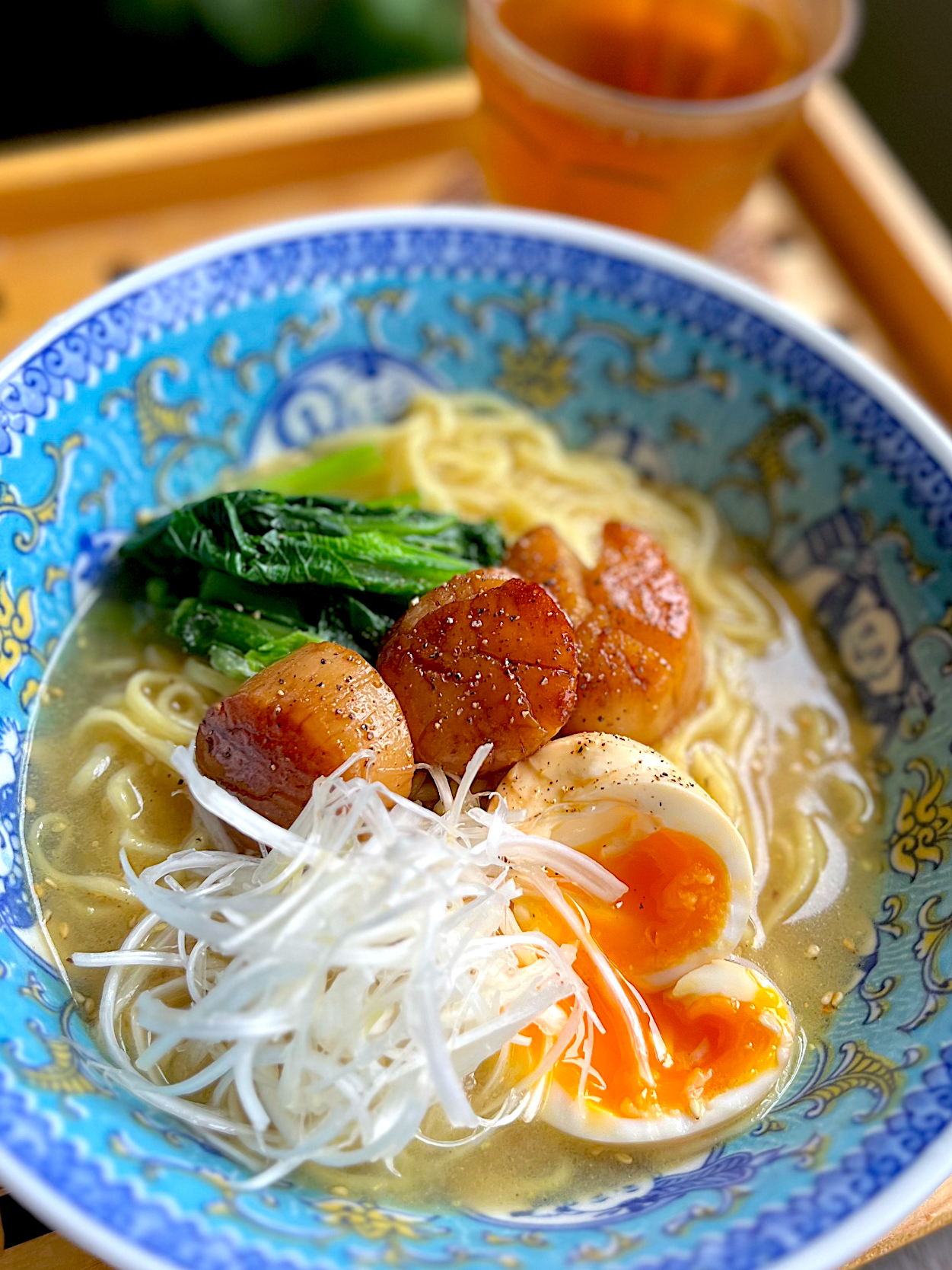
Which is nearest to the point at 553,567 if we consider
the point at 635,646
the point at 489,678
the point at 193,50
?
the point at 635,646

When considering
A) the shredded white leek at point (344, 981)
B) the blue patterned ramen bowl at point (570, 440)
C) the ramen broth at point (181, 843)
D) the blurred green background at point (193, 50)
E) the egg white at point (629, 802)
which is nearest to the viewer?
the blue patterned ramen bowl at point (570, 440)

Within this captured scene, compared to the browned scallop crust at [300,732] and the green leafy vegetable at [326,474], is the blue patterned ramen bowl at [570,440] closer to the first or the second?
the green leafy vegetable at [326,474]

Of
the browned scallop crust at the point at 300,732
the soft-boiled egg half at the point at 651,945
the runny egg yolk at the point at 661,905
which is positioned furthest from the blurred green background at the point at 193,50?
the runny egg yolk at the point at 661,905

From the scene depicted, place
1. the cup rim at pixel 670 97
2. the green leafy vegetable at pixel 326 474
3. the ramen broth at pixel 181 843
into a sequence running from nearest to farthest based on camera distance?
1. the ramen broth at pixel 181 843
2. the green leafy vegetable at pixel 326 474
3. the cup rim at pixel 670 97

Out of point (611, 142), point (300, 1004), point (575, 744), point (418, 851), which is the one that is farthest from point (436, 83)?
point (300, 1004)

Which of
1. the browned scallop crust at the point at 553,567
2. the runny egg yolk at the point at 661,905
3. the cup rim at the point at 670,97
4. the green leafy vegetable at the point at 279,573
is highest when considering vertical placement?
the cup rim at the point at 670,97

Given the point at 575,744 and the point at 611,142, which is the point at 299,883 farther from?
the point at 611,142
